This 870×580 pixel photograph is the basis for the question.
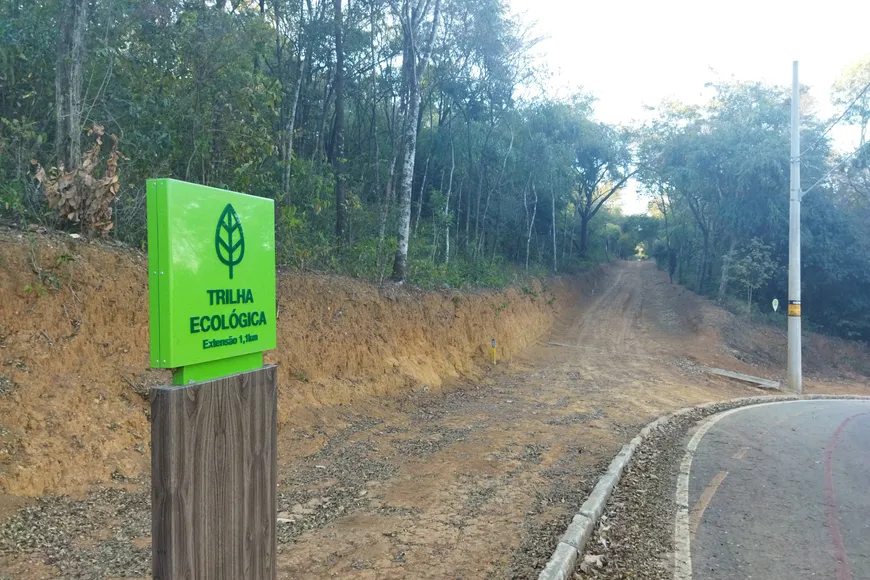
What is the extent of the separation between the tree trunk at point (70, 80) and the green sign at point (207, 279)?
23.5 ft

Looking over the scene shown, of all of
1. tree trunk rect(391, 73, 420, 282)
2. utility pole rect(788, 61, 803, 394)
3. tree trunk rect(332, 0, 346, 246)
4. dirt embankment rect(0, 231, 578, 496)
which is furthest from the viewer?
utility pole rect(788, 61, 803, 394)

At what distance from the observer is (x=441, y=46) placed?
70.9ft

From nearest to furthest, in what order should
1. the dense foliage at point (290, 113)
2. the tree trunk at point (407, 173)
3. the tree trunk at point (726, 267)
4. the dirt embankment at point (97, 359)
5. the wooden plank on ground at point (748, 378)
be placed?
1. the dirt embankment at point (97, 359)
2. the dense foliage at point (290, 113)
3. the tree trunk at point (407, 173)
4. the wooden plank on ground at point (748, 378)
5. the tree trunk at point (726, 267)

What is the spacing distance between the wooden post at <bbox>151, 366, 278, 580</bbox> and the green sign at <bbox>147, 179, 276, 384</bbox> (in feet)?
0.44

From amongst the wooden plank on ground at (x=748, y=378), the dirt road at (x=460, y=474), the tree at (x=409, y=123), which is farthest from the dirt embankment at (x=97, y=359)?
the wooden plank on ground at (x=748, y=378)

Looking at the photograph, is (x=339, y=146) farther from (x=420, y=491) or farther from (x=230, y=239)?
(x=230, y=239)

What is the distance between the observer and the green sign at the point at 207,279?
2436mm

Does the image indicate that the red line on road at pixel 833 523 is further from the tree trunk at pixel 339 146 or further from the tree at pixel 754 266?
the tree at pixel 754 266

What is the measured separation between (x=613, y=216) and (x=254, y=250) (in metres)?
81.0

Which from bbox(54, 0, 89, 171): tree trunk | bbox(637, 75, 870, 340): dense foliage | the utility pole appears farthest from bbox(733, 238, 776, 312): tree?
bbox(54, 0, 89, 171): tree trunk

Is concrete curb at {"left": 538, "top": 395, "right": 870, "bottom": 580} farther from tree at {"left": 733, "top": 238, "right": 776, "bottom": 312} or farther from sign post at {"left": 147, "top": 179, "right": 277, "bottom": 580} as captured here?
tree at {"left": 733, "top": 238, "right": 776, "bottom": 312}

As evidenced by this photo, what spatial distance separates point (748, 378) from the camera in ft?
66.3

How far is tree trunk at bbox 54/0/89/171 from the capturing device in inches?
337

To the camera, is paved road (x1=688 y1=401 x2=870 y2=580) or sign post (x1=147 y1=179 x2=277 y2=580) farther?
paved road (x1=688 y1=401 x2=870 y2=580)
